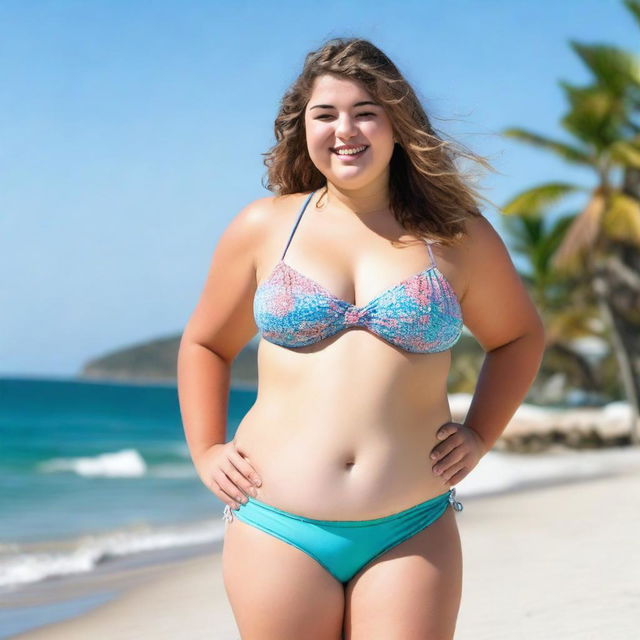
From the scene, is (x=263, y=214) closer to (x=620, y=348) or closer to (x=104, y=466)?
(x=620, y=348)

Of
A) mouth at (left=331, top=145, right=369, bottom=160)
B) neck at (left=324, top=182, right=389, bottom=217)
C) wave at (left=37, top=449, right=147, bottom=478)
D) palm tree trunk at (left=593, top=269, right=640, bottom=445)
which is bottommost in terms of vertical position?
wave at (left=37, top=449, right=147, bottom=478)

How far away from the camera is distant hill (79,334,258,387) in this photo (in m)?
113

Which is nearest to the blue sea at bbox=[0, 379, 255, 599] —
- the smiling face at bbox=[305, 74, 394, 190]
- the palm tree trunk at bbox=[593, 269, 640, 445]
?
the smiling face at bbox=[305, 74, 394, 190]

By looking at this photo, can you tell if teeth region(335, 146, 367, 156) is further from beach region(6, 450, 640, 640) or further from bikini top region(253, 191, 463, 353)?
beach region(6, 450, 640, 640)

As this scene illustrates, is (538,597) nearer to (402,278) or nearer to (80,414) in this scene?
(402,278)

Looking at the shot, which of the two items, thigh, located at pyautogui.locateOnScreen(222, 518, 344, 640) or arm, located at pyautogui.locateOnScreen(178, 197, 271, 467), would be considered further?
arm, located at pyautogui.locateOnScreen(178, 197, 271, 467)

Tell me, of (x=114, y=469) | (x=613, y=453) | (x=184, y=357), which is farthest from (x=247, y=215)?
(x=114, y=469)

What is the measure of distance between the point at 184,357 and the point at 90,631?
353 cm

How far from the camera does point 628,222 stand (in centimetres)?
1978

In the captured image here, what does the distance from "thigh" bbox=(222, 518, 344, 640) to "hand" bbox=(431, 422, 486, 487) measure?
0.37m

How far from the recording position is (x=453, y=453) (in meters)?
2.52

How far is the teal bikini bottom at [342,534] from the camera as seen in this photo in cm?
241

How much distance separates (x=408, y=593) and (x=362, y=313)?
0.65 meters

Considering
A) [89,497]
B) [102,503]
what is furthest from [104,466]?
[102,503]
